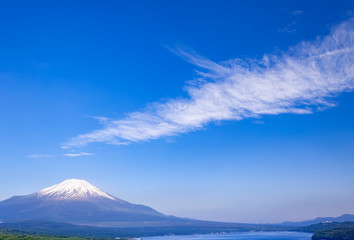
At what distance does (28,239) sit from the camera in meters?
87.2

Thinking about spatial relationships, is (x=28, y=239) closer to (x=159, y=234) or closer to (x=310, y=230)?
(x=159, y=234)

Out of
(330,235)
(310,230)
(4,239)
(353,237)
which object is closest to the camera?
(4,239)

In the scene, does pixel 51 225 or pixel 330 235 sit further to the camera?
pixel 51 225

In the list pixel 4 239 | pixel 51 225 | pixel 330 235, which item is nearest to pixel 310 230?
pixel 330 235

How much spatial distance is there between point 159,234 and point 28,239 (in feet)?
383

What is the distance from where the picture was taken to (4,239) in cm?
8275

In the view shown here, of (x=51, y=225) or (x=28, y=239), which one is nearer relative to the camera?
(x=28, y=239)

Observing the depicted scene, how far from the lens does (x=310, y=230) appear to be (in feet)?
606

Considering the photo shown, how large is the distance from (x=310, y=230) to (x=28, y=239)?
15169 centimetres

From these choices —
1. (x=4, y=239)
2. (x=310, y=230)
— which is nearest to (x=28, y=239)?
(x=4, y=239)

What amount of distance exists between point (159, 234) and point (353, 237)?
115 meters

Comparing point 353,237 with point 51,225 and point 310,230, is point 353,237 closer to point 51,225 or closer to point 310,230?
point 310,230

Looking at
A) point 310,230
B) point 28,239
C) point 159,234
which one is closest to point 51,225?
point 159,234

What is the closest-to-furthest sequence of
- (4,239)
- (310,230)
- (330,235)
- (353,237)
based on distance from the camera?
(4,239) → (353,237) → (330,235) → (310,230)
